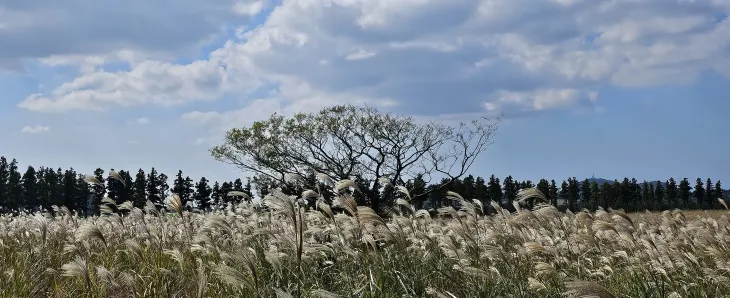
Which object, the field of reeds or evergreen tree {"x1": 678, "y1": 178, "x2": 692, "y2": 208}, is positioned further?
evergreen tree {"x1": 678, "y1": 178, "x2": 692, "y2": 208}

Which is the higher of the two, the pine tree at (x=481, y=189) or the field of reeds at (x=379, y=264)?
the pine tree at (x=481, y=189)

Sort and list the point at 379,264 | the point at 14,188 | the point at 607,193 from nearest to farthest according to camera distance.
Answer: the point at 379,264 < the point at 14,188 < the point at 607,193

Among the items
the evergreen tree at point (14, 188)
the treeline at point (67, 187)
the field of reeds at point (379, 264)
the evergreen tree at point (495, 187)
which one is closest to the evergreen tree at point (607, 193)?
the evergreen tree at point (495, 187)

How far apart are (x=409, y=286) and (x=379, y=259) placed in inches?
24.6

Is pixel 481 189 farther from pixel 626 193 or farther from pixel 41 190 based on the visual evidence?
pixel 41 190

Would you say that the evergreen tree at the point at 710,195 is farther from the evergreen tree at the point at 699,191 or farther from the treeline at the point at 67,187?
the treeline at the point at 67,187

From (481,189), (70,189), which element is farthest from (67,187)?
(481,189)

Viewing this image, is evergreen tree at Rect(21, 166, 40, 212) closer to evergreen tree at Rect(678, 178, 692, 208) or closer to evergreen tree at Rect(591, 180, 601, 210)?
evergreen tree at Rect(591, 180, 601, 210)

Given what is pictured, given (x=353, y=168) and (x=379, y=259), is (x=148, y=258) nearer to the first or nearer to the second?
(x=379, y=259)

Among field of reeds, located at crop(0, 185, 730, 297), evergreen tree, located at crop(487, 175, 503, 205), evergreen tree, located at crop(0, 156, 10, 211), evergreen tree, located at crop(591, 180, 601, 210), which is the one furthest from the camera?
evergreen tree, located at crop(591, 180, 601, 210)

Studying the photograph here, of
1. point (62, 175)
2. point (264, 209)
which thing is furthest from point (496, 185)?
point (264, 209)

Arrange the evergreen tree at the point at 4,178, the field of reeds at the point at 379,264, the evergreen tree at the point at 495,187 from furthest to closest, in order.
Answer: the evergreen tree at the point at 495,187 < the evergreen tree at the point at 4,178 < the field of reeds at the point at 379,264

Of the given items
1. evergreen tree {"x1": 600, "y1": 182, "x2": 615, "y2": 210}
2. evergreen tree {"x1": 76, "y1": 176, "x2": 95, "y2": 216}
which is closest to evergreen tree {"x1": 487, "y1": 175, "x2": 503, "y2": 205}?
evergreen tree {"x1": 600, "y1": 182, "x2": 615, "y2": 210}

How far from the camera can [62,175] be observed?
7162 cm
